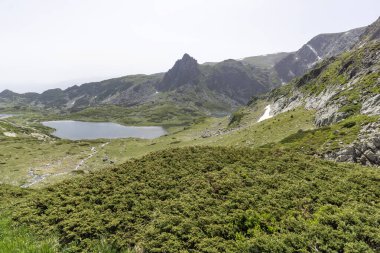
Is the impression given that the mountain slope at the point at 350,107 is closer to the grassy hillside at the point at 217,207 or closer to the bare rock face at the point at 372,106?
the bare rock face at the point at 372,106

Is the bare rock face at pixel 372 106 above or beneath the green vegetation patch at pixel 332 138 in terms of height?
above

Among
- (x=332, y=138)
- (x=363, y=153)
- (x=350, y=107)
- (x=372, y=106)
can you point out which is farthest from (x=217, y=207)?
(x=350, y=107)

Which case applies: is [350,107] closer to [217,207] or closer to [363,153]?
[363,153]

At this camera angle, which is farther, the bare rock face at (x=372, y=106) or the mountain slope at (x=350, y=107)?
the bare rock face at (x=372, y=106)

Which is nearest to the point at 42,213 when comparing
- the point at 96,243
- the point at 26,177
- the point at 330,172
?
the point at 96,243

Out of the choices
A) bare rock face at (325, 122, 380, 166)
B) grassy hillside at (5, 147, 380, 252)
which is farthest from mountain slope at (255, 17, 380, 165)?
grassy hillside at (5, 147, 380, 252)

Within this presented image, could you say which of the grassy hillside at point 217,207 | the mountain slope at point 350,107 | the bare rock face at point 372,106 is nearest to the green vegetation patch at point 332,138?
the mountain slope at point 350,107

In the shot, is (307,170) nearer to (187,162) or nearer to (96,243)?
(187,162)

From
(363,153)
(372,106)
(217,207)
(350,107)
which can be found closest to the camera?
(217,207)

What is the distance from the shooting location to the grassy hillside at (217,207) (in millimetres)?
12469

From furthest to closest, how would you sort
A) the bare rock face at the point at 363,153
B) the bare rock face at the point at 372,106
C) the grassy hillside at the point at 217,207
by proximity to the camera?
the bare rock face at the point at 372,106 → the bare rock face at the point at 363,153 → the grassy hillside at the point at 217,207

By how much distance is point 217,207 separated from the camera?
15.0 metres

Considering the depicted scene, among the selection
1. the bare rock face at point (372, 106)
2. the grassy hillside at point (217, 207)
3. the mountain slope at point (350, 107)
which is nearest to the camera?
the grassy hillside at point (217, 207)

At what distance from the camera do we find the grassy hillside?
12469 millimetres
